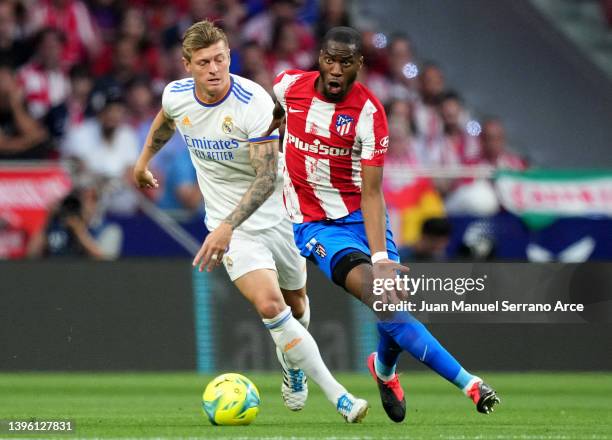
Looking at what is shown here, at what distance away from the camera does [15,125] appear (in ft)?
49.9

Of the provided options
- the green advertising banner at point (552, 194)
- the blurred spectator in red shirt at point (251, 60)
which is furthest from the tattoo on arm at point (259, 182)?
the blurred spectator in red shirt at point (251, 60)

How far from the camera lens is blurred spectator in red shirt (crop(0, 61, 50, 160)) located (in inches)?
591

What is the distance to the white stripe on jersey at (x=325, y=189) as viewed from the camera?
28.1 ft

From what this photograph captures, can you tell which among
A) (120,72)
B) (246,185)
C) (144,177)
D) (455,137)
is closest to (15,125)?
(120,72)

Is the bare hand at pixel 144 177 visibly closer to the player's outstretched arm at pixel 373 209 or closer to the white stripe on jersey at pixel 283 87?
the white stripe on jersey at pixel 283 87

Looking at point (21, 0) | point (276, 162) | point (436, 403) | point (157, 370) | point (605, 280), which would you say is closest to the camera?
point (276, 162)

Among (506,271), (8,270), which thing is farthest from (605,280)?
(8,270)

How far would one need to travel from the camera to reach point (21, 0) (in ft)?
53.9

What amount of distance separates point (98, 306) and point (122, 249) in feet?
2.76

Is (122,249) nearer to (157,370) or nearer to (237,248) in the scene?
(157,370)

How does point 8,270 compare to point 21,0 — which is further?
point 21,0

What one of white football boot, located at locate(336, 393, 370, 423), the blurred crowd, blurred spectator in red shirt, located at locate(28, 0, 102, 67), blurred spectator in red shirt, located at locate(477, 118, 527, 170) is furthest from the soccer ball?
blurred spectator in red shirt, located at locate(28, 0, 102, 67)

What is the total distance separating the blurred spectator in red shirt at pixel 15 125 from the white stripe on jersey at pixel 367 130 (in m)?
7.29

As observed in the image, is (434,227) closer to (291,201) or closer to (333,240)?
(291,201)
